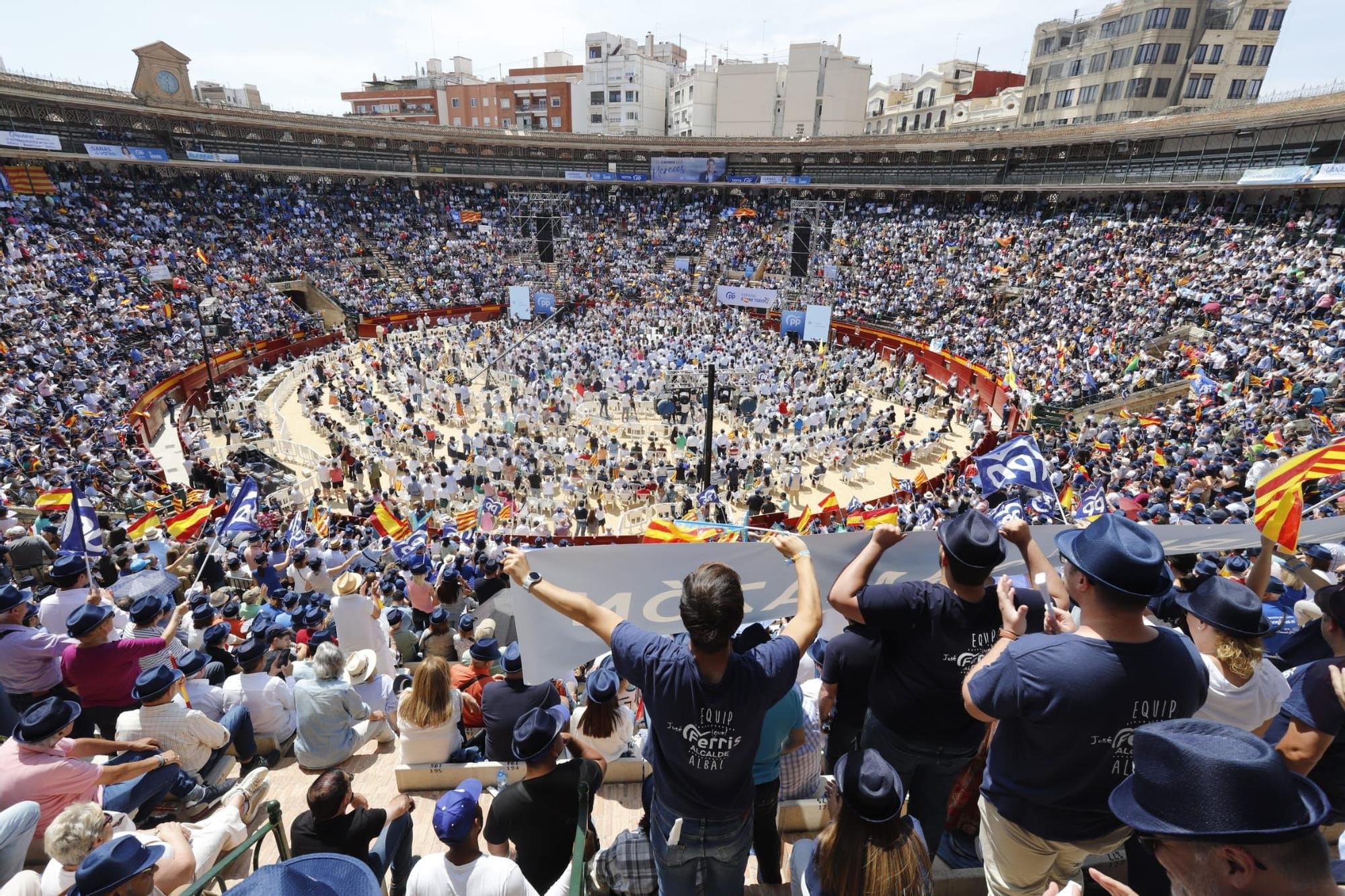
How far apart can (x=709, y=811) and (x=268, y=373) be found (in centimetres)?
3233

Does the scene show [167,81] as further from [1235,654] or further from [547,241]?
[1235,654]

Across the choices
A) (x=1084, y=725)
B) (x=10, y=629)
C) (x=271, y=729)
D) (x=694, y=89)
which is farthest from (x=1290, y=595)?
(x=694, y=89)

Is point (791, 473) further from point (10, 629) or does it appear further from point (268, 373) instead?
point (268, 373)

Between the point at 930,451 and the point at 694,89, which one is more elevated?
the point at 694,89

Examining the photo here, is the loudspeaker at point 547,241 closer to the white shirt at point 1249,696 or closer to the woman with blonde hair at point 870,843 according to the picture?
the white shirt at point 1249,696

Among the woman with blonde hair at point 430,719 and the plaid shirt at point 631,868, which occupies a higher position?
the plaid shirt at point 631,868

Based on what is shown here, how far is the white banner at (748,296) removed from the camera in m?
36.2

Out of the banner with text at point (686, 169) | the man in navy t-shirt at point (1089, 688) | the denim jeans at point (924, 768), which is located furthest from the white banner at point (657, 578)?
the banner with text at point (686, 169)

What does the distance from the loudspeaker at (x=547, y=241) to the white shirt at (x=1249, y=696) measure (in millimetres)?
35310

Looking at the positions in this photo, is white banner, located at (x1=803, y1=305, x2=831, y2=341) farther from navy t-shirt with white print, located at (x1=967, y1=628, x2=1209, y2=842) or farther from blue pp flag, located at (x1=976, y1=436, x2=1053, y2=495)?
navy t-shirt with white print, located at (x1=967, y1=628, x2=1209, y2=842)

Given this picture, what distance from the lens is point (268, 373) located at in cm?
2939

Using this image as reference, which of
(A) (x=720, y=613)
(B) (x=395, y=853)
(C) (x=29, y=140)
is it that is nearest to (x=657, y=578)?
(A) (x=720, y=613)

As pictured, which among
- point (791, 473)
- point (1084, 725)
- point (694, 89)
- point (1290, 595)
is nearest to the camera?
point (1084, 725)

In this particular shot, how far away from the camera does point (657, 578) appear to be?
12.7ft
